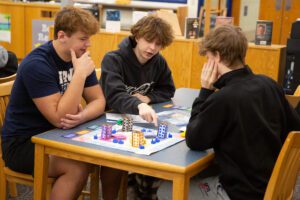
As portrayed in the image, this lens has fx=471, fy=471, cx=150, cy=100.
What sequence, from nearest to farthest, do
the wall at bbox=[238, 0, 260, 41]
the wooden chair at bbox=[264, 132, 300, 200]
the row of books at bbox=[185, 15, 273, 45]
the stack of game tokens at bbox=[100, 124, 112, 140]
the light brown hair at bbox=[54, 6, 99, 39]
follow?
the wooden chair at bbox=[264, 132, 300, 200] < the stack of game tokens at bbox=[100, 124, 112, 140] < the light brown hair at bbox=[54, 6, 99, 39] < the row of books at bbox=[185, 15, 273, 45] < the wall at bbox=[238, 0, 260, 41]

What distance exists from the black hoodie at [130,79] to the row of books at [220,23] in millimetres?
1556

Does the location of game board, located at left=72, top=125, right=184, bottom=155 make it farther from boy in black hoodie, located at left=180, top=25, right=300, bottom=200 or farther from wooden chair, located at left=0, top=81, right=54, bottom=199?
wooden chair, located at left=0, top=81, right=54, bottom=199

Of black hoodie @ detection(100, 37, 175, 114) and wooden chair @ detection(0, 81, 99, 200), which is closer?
wooden chair @ detection(0, 81, 99, 200)

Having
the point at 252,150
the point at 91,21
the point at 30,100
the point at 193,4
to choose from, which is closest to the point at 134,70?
the point at 91,21

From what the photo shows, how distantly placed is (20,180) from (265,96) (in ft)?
3.88

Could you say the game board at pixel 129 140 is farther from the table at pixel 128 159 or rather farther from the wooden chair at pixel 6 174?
the wooden chair at pixel 6 174

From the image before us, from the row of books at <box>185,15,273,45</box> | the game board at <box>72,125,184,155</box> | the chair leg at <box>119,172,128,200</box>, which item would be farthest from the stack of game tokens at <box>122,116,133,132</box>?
the row of books at <box>185,15,273,45</box>

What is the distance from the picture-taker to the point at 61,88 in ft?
7.28

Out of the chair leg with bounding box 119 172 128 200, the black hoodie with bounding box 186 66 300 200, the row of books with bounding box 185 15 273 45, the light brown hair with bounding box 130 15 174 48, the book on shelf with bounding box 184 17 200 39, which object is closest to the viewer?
the black hoodie with bounding box 186 66 300 200

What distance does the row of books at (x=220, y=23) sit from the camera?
443cm

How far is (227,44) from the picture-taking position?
1.86m

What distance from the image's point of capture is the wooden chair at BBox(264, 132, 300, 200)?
161 cm

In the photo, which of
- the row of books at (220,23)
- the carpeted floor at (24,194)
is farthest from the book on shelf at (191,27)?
the carpeted floor at (24,194)

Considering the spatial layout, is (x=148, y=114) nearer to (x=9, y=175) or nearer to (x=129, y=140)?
(x=129, y=140)
